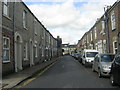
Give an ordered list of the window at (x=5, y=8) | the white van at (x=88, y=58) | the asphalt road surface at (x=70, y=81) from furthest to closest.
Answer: the white van at (x=88, y=58) → the window at (x=5, y=8) → the asphalt road surface at (x=70, y=81)

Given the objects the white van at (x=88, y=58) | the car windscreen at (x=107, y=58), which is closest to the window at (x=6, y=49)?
the car windscreen at (x=107, y=58)

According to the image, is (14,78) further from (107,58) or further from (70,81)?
(107,58)

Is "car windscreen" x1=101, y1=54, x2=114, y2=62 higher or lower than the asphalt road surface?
higher

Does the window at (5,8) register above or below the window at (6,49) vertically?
above

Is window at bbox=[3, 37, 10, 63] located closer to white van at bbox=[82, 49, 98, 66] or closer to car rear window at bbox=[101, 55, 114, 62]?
car rear window at bbox=[101, 55, 114, 62]

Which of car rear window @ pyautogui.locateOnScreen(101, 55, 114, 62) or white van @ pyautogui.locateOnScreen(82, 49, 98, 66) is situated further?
white van @ pyautogui.locateOnScreen(82, 49, 98, 66)

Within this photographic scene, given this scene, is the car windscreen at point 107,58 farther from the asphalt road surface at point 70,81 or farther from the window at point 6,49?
the window at point 6,49

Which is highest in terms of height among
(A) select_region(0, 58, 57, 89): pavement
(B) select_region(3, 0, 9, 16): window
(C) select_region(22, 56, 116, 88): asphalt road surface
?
(B) select_region(3, 0, 9, 16): window

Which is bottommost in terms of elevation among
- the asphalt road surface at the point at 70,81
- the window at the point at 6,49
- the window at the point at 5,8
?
the asphalt road surface at the point at 70,81

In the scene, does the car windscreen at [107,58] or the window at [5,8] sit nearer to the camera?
the car windscreen at [107,58]

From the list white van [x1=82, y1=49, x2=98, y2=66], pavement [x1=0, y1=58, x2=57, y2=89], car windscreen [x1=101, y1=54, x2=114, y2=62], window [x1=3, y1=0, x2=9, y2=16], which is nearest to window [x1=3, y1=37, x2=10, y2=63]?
pavement [x1=0, y1=58, x2=57, y2=89]

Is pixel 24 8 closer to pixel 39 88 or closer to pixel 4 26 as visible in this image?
pixel 4 26

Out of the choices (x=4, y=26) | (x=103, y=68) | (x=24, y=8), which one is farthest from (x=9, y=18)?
(x=103, y=68)

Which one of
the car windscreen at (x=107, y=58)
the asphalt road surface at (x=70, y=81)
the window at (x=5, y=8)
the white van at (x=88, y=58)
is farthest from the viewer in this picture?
the white van at (x=88, y=58)
